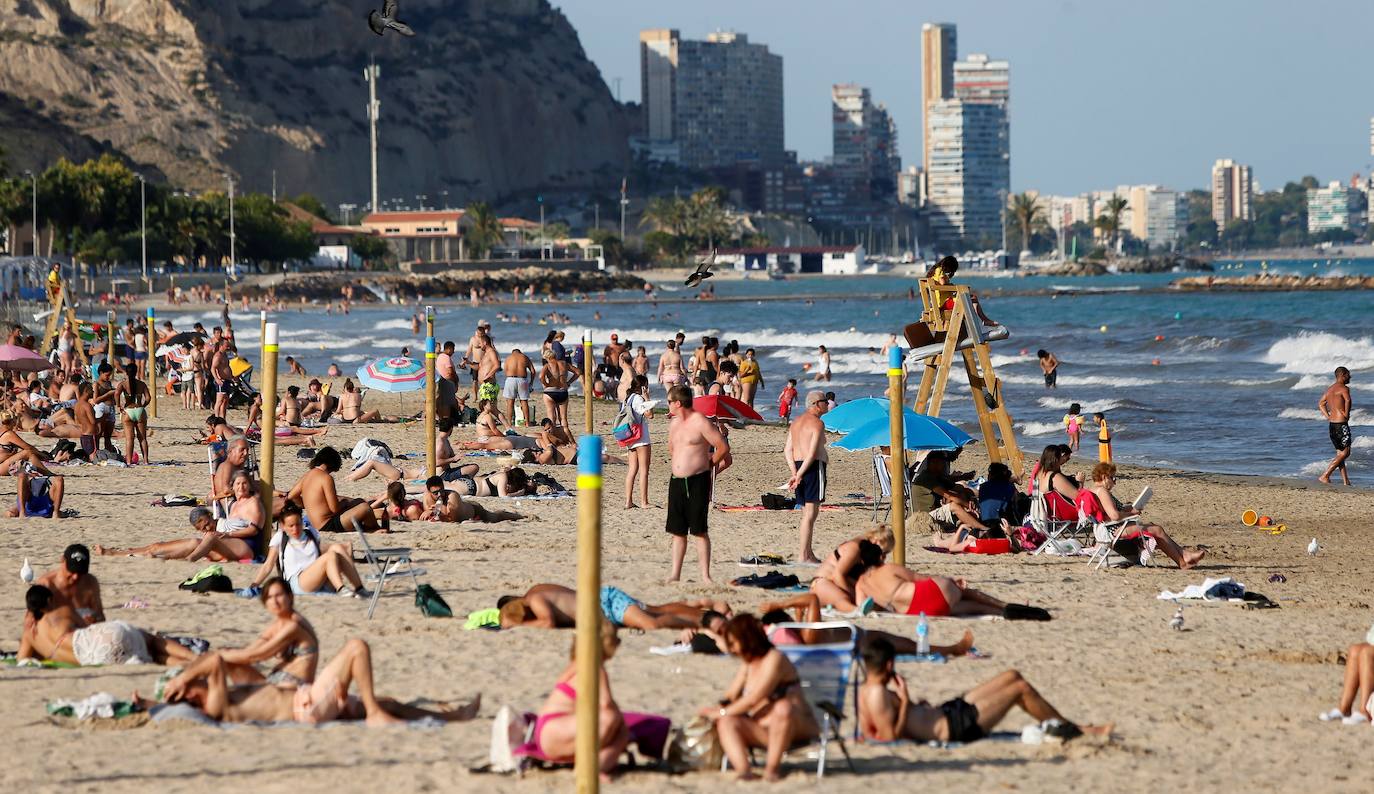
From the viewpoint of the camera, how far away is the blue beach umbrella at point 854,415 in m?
13.3

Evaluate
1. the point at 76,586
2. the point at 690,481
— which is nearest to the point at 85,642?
the point at 76,586

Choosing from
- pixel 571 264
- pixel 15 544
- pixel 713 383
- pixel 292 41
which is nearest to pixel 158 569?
pixel 15 544

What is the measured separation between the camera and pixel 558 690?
6449mm

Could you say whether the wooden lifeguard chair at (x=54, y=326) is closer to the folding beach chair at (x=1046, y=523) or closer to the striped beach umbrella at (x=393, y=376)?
the striped beach umbrella at (x=393, y=376)

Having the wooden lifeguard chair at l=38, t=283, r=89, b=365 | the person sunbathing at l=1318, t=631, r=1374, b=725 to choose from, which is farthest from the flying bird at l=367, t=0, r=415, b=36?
the wooden lifeguard chair at l=38, t=283, r=89, b=365

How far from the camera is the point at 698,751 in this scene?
6512 mm

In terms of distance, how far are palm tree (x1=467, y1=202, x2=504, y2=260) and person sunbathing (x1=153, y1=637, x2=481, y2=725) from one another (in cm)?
14452

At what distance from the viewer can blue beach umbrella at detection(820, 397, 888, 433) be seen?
43.7 feet

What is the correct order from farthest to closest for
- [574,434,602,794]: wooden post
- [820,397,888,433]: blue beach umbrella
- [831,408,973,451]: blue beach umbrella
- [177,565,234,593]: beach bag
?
[820,397,888,433]: blue beach umbrella < [831,408,973,451]: blue beach umbrella < [177,565,234,593]: beach bag < [574,434,602,794]: wooden post

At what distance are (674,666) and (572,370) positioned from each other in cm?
1711

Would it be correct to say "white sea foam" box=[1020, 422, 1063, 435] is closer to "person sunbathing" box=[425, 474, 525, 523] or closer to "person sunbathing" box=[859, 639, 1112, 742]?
"person sunbathing" box=[425, 474, 525, 523]

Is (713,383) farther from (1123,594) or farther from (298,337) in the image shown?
(298,337)

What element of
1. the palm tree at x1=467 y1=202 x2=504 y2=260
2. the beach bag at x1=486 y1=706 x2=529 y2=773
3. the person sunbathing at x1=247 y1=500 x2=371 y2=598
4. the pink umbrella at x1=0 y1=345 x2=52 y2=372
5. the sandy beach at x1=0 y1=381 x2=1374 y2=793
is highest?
the palm tree at x1=467 y1=202 x2=504 y2=260

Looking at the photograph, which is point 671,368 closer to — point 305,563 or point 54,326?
point 54,326
